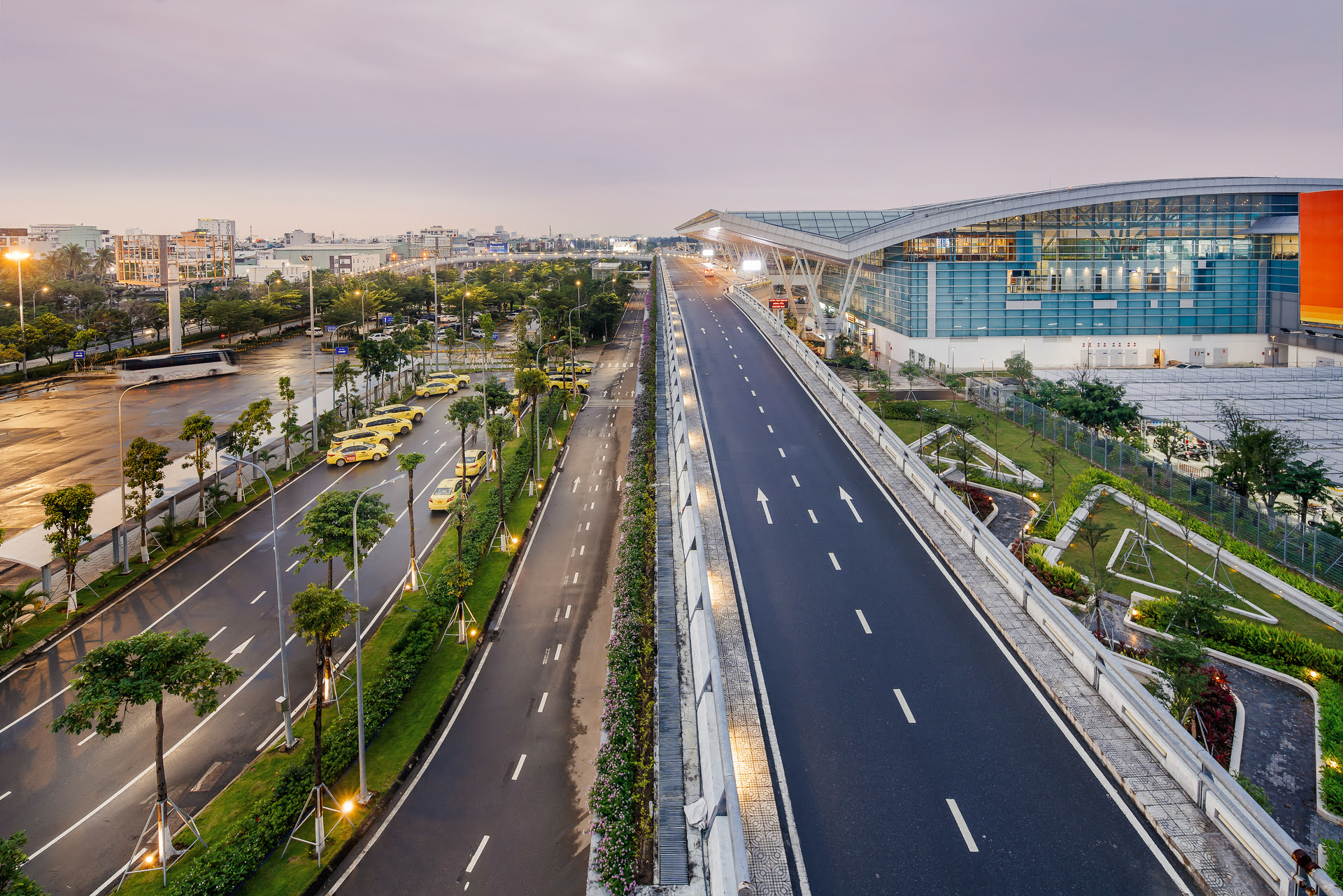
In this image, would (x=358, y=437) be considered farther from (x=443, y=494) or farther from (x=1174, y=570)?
(x=1174, y=570)

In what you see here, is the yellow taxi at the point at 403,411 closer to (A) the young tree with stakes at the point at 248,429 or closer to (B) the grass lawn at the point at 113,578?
(A) the young tree with stakes at the point at 248,429

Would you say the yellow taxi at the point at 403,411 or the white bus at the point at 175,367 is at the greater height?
the white bus at the point at 175,367

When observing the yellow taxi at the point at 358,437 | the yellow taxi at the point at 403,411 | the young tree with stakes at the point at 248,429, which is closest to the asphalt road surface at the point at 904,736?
the young tree with stakes at the point at 248,429

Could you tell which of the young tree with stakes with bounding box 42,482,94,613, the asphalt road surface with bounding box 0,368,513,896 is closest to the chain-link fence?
the asphalt road surface with bounding box 0,368,513,896

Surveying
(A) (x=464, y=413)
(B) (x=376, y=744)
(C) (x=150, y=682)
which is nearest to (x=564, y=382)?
(A) (x=464, y=413)

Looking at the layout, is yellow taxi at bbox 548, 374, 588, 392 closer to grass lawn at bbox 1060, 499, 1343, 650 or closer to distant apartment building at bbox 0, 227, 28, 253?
grass lawn at bbox 1060, 499, 1343, 650

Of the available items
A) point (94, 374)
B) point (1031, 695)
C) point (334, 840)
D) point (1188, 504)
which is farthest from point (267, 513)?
point (94, 374)

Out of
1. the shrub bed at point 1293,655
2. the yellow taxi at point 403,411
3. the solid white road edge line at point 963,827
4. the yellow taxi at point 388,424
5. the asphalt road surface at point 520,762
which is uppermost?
the yellow taxi at point 403,411
